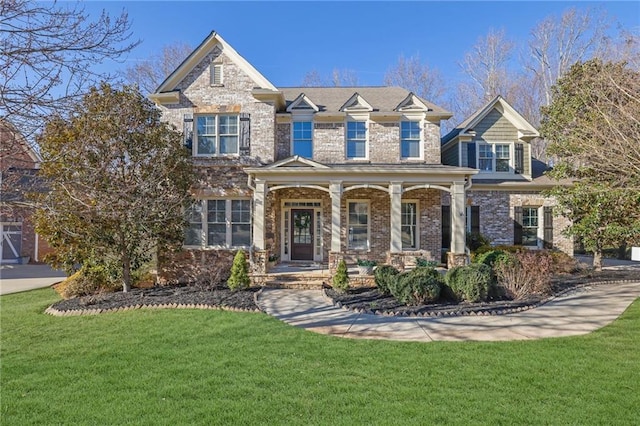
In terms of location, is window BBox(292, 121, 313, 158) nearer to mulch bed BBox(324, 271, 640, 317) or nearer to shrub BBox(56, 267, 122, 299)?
mulch bed BBox(324, 271, 640, 317)

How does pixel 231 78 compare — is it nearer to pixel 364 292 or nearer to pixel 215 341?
pixel 364 292

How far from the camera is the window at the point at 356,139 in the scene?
46.7ft

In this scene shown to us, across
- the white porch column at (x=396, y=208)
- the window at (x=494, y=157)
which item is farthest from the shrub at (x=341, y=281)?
the window at (x=494, y=157)

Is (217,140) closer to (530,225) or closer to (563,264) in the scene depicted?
(530,225)

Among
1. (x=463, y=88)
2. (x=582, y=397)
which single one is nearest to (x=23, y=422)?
(x=582, y=397)

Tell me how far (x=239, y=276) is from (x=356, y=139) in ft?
24.9

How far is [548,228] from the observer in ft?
50.9

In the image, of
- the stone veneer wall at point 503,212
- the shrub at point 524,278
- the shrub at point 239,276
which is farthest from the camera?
the stone veneer wall at point 503,212

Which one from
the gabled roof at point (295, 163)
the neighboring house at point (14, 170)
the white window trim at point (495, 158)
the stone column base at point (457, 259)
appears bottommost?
the stone column base at point (457, 259)

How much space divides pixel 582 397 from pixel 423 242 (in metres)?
10.5

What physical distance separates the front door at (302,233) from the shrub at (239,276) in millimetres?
4387

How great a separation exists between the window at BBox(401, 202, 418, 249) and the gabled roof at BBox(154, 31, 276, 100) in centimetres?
747

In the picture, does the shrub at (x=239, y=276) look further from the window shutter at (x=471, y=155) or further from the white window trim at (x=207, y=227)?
the window shutter at (x=471, y=155)

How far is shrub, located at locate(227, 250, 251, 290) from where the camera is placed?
10.1 meters
